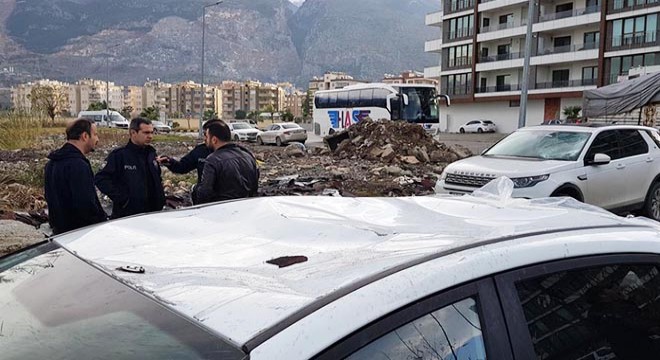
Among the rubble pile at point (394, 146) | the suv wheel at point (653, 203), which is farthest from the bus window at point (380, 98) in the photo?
the suv wheel at point (653, 203)

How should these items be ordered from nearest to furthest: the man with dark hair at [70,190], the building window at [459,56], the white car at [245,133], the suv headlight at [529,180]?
1. the man with dark hair at [70,190]
2. the suv headlight at [529,180]
3. the white car at [245,133]
4. the building window at [459,56]

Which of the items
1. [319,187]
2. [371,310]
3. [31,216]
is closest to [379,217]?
[371,310]

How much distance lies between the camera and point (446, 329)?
143 centimetres

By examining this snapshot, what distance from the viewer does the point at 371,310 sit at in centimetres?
128

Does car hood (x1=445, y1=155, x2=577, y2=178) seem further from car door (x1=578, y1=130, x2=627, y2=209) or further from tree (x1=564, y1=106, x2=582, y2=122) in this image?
tree (x1=564, y1=106, x2=582, y2=122)

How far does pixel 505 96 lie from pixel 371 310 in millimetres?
57138

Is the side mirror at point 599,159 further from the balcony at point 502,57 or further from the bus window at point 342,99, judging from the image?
the balcony at point 502,57

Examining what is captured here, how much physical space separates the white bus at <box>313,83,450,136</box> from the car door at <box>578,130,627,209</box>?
65.3 ft

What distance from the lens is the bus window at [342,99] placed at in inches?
1390

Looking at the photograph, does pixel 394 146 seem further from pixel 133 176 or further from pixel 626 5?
pixel 626 5

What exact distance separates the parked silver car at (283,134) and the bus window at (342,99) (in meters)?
2.96

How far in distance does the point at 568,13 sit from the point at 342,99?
26665mm

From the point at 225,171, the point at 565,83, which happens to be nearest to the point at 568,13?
the point at 565,83

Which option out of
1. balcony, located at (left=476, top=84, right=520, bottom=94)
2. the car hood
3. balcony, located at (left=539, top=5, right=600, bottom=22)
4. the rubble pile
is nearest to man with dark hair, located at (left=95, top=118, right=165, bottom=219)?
the car hood
